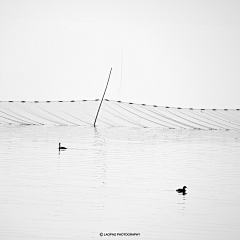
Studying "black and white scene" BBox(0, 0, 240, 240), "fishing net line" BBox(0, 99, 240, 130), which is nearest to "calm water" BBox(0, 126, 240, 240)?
"black and white scene" BBox(0, 0, 240, 240)

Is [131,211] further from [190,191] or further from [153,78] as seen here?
[153,78]

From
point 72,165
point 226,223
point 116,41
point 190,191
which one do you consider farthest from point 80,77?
point 226,223

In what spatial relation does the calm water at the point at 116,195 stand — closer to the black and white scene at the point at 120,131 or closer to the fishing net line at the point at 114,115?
the black and white scene at the point at 120,131

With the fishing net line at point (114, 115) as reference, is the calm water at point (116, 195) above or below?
below

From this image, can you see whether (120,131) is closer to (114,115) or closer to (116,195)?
(114,115)

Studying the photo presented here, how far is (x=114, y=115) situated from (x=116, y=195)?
12.7m

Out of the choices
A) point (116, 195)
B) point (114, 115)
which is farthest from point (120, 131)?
point (116, 195)

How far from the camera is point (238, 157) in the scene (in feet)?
30.6

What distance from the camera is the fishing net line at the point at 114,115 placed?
17062mm

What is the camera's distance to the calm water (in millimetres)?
3857

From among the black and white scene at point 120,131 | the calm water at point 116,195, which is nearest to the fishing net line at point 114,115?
the black and white scene at point 120,131

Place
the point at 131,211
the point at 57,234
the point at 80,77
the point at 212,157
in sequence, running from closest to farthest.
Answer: the point at 57,234 < the point at 131,211 < the point at 212,157 < the point at 80,77

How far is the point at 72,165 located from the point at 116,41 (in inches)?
522

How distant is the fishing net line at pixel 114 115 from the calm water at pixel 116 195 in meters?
7.71
